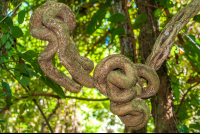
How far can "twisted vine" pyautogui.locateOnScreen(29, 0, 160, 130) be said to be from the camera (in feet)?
1.82

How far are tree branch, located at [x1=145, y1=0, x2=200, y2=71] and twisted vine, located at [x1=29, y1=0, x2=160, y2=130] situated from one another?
0.17 metres

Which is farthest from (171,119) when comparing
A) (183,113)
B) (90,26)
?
(90,26)

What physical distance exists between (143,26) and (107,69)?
1100 mm

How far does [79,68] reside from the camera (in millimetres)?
570

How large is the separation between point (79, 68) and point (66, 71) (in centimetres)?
250

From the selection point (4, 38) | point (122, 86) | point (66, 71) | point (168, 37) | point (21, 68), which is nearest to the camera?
point (122, 86)

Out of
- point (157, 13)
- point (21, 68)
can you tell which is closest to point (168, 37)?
point (21, 68)

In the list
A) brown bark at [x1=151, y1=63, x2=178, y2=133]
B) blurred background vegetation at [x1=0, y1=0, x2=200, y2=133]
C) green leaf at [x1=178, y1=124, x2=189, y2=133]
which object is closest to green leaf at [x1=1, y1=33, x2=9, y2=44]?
blurred background vegetation at [x1=0, y1=0, x2=200, y2=133]

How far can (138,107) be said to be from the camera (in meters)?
0.59

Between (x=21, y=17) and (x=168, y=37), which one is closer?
(x=168, y=37)

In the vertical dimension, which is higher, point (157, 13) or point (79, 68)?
point (157, 13)

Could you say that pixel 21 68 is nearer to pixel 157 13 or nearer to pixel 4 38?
pixel 4 38

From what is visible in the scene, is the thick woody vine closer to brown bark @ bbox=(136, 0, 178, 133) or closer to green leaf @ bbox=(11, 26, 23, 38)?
green leaf @ bbox=(11, 26, 23, 38)

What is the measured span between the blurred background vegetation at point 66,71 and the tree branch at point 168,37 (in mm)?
351
